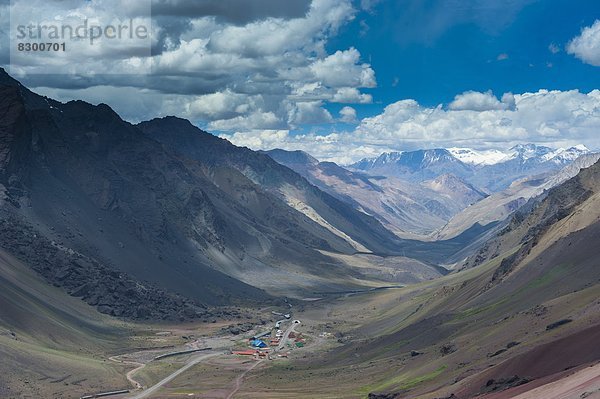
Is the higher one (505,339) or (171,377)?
(171,377)

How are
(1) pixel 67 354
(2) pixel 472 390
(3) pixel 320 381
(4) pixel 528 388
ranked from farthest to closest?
1. (1) pixel 67 354
2. (3) pixel 320 381
3. (2) pixel 472 390
4. (4) pixel 528 388

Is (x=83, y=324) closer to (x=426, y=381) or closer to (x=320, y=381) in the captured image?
(x=320, y=381)

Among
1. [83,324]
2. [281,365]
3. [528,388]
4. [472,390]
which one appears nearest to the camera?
[528,388]

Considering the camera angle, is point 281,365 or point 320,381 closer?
point 320,381

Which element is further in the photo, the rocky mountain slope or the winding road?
the winding road

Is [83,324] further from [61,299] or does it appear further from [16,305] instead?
[16,305]

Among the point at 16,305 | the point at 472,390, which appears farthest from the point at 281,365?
the point at 472,390

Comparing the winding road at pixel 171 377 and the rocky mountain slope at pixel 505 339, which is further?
the winding road at pixel 171 377

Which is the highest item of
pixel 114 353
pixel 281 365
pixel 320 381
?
pixel 114 353

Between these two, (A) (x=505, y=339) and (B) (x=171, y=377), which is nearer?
(A) (x=505, y=339)

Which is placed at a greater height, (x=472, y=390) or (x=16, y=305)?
(x=16, y=305)
